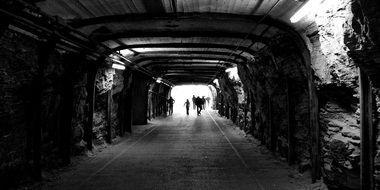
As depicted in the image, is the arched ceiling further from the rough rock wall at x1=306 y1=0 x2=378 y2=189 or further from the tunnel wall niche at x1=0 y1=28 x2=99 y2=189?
the tunnel wall niche at x1=0 y1=28 x2=99 y2=189

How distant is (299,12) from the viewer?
4672mm

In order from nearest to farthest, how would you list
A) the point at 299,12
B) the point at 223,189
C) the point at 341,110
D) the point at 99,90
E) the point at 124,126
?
1. the point at 299,12
2. the point at 341,110
3. the point at 223,189
4. the point at 99,90
5. the point at 124,126

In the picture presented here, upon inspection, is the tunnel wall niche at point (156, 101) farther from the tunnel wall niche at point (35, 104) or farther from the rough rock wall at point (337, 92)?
the rough rock wall at point (337, 92)

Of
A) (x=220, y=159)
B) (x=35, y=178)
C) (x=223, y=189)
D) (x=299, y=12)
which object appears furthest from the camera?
(x=220, y=159)

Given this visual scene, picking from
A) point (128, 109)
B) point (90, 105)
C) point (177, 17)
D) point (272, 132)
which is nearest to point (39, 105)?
point (90, 105)

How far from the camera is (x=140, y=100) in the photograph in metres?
18.7

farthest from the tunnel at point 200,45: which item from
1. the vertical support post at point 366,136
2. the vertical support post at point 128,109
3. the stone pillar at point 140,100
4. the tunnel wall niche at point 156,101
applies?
the tunnel wall niche at point 156,101

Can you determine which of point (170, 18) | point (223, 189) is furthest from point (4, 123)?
point (223, 189)

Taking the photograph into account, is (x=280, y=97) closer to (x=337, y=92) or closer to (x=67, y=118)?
(x=337, y=92)

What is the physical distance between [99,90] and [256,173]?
5.81m

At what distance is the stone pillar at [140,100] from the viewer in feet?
60.7

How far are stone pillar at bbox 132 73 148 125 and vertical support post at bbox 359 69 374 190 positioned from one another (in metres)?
15.1

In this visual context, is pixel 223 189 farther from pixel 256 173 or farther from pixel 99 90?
pixel 99 90

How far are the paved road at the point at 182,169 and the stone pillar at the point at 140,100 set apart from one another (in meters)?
7.66
